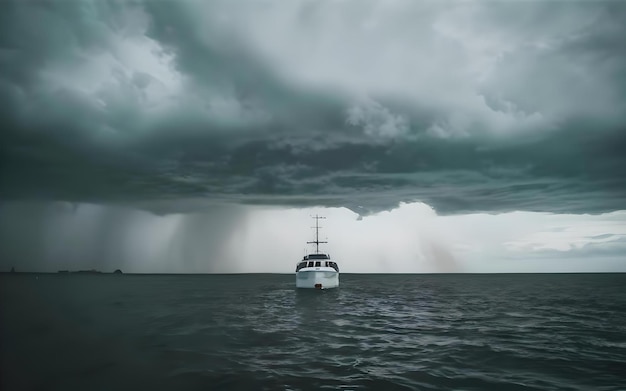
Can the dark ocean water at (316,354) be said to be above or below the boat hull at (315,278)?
below

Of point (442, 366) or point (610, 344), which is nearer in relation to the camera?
point (442, 366)

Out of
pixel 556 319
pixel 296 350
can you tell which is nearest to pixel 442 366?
pixel 296 350

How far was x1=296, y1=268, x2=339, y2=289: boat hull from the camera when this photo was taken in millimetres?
76675

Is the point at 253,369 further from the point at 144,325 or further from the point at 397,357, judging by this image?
the point at 144,325

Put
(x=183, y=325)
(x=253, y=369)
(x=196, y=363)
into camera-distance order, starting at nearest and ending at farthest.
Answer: (x=253, y=369), (x=196, y=363), (x=183, y=325)

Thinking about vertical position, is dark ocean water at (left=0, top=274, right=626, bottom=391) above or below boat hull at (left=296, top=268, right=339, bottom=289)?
below

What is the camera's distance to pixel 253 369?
19312 mm

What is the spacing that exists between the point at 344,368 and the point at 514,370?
853 centimetres

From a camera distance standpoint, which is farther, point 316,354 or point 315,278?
point 315,278

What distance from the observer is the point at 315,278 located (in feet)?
252

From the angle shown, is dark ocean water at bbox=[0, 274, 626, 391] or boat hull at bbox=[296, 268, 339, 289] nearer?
dark ocean water at bbox=[0, 274, 626, 391]

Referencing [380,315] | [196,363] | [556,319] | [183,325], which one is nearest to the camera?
[196,363]

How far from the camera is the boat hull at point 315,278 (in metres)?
76.7

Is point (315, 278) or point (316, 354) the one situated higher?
point (315, 278)
